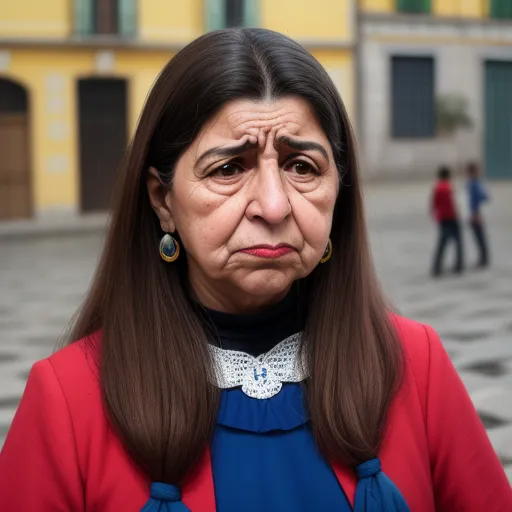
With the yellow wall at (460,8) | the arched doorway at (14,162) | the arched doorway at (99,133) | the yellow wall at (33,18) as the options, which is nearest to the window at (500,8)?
the yellow wall at (460,8)

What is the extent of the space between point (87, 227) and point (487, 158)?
1184 centimetres

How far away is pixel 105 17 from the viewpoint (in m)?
23.0

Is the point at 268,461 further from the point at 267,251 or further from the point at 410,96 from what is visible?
the point at 410,96

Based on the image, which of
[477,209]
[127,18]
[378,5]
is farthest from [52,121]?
[477,209]

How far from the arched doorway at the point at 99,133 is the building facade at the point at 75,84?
2cm

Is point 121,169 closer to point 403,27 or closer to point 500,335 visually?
point 500,335

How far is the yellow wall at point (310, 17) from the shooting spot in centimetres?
2420

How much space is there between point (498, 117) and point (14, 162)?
12756mm

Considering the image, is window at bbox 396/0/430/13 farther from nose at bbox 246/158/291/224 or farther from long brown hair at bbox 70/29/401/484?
nose at bbox 246/158/291/224

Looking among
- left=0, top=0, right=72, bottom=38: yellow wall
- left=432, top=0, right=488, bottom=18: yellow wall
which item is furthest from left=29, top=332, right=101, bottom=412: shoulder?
left=432, top=0, right=488, bottom=18: yellow wall

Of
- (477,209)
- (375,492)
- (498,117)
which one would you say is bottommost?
(375,492)

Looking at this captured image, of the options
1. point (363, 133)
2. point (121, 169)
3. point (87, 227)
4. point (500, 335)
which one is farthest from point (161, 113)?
point (363, 133)

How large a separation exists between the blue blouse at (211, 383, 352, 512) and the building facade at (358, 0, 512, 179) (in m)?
23.4

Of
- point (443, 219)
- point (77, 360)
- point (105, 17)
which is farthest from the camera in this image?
point (105, 17)
